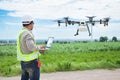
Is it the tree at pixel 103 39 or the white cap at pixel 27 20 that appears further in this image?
the tree at pixel 103 39

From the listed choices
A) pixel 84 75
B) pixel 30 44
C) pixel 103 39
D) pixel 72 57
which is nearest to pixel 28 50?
pixel 30 44

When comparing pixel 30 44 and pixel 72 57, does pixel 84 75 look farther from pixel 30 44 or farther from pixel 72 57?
pixel 72 57

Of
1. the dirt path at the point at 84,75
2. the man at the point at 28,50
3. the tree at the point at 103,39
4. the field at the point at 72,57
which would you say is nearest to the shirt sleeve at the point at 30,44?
the man at the point at 28,50

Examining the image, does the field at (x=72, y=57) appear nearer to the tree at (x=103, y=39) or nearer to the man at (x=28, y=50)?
the tree at (x=103, y=39)

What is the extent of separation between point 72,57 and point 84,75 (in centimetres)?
393

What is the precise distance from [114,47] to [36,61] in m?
11.1

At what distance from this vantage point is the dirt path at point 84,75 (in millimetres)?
9117

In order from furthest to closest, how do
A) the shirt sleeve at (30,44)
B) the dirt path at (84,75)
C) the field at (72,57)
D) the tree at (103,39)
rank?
the tree at (103,39), the field at (72,57), the dirt path at (84,75), the shirt sleeve at (30,44)

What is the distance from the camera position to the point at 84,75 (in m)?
9.59

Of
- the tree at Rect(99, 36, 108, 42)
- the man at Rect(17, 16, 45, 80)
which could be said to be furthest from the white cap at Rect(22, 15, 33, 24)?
the tree at Rect(99, 36, 108, 42)

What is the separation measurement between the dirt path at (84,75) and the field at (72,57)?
52 cm

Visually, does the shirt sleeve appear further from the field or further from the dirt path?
Result: the field

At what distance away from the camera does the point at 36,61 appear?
6.14 metres

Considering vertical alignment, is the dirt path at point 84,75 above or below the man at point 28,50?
below
